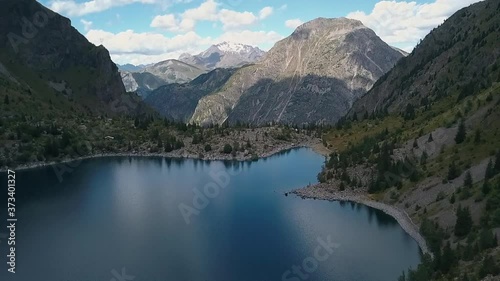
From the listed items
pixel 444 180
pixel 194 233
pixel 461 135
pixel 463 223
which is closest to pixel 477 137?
pixel 461 135

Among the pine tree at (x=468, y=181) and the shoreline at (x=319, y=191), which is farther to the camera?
the shoreline at (x=319, y=191)

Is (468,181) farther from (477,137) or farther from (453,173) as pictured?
(477,137)

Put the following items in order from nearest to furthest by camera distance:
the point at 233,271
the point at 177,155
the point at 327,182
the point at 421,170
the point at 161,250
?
1. the point at 233,271
2. the point at 161,250
3. the point at 421,170
4. the point at 327,182
5. the point at 177,155

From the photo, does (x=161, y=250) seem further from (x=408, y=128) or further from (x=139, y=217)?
(x=408, y=128)

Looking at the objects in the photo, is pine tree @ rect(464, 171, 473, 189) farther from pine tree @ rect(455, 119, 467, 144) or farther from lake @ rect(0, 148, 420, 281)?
pine tree @ rect(455, 119, 467, 144)

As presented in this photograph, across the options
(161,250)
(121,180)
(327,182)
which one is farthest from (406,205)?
(121,180)

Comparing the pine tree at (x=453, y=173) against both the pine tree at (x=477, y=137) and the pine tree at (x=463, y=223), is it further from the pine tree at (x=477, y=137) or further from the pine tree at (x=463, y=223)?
the pine tree at (x=463, y=223)

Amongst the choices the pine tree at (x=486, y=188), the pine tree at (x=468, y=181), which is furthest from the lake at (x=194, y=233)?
the pine tree at (x=486, y=188)
